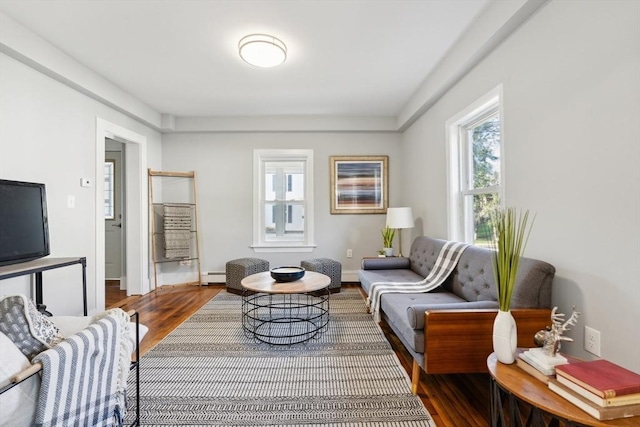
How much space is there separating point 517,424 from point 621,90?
1.51m

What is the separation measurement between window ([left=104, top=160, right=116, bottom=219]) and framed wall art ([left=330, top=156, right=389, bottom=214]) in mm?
3607

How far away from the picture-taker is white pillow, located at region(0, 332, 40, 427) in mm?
880

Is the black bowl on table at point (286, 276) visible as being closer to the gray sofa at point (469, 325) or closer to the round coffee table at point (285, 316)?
the round coffee table at point (285, 316)

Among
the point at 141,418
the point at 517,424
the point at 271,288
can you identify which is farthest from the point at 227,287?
the point at 517,424

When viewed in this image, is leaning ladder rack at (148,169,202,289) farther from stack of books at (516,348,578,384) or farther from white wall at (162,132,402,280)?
stack of books at (516,348,578,384)

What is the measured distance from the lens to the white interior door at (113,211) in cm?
470

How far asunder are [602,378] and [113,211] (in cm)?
580

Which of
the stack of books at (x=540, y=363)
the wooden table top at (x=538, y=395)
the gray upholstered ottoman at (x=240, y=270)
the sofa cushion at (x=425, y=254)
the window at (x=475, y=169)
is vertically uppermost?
the window at (x=475, y=169)

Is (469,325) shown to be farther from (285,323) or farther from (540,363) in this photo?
(285,323)

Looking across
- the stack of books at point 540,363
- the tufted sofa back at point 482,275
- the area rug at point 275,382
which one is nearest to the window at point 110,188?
the area rug at point 275,382

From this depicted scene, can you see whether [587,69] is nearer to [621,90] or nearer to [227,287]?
[621,90]

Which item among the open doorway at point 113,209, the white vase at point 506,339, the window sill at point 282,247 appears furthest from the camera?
the open doorway at point 113,209

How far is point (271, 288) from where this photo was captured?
2418 millimetres

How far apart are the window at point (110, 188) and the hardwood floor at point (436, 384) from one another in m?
1.80
